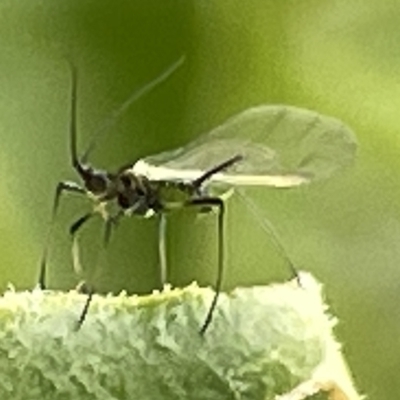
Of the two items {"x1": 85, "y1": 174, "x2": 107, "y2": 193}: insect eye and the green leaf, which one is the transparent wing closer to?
{"x1": 85, "y1": 174, "x2": 107, "y2": 193}: insect eye

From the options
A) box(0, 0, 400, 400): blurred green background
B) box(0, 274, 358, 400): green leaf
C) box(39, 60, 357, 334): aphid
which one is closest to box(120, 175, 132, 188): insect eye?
box(39, 60, 357, 334): aphid

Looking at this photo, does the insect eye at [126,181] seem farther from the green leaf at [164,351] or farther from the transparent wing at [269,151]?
the green leaf at [164,351]

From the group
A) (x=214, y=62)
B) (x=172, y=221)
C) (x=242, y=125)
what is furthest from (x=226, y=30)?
(x=242, y=125)

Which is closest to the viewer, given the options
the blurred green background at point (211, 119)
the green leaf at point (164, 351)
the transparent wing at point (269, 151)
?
the green leaf at point (164, 351)

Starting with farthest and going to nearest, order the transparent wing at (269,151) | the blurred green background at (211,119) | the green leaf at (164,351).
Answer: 1. the blurred green background at (211,119)
2. the transparent wing at (269,151)
3. the green leaf at (164,351)

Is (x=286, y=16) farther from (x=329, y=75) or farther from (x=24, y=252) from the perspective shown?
(x=24, y=252)

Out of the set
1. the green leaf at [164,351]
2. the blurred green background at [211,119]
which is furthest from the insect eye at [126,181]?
the blurred green background at [211,119]

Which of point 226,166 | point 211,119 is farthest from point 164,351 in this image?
point 211,119
